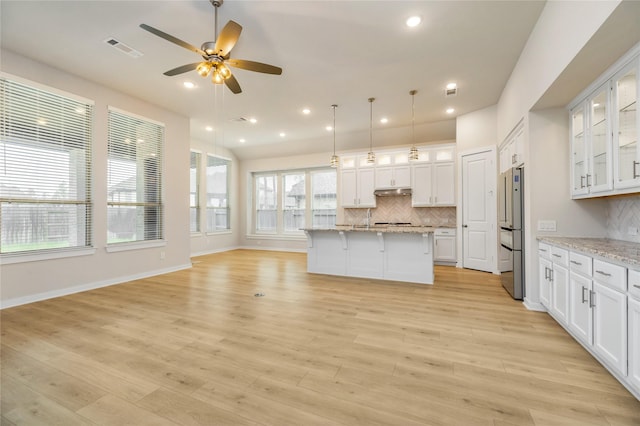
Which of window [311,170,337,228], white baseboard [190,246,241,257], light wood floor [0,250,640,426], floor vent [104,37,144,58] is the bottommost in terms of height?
light wood floor [0,250,640,426]

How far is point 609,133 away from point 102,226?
653 centimetres

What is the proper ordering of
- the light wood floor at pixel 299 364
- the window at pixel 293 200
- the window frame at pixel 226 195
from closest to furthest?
the light wood floor at pixel 299 364, the window frame at pixel 226 195, the window at pixel 293 200

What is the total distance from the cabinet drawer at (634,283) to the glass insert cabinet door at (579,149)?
4.81 feet

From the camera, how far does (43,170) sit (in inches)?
151

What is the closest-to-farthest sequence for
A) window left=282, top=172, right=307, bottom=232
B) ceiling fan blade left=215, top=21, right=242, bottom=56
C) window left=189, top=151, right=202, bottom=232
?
ceiling fan blade left=215, top=21, right=242, bottom=56
window left=189, top=151, right=202, bottom=232
window left=282, top=172, right=307, bottom=232

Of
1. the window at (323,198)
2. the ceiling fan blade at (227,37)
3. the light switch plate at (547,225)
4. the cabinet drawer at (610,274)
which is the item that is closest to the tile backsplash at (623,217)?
the light switch plate at (547,225)

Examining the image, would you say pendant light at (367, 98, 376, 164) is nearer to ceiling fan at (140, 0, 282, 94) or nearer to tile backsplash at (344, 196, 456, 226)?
tile backsplash at (344, 196, 456, 226)

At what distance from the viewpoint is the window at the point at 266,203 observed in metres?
9.22

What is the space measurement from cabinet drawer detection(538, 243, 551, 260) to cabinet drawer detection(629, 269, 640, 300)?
134 cm

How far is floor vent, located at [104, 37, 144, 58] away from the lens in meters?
3.32

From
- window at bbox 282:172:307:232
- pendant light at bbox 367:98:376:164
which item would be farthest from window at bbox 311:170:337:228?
pendant light at bbox 367:98:376:164

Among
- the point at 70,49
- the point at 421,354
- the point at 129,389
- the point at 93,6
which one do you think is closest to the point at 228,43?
the point at 93,6

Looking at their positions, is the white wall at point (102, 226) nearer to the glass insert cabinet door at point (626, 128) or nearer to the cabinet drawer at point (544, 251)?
the cabinet drawer at point (544, 251)

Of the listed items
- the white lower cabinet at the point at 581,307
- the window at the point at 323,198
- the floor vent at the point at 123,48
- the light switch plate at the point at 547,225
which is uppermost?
the floor vent at the point at 123,48
